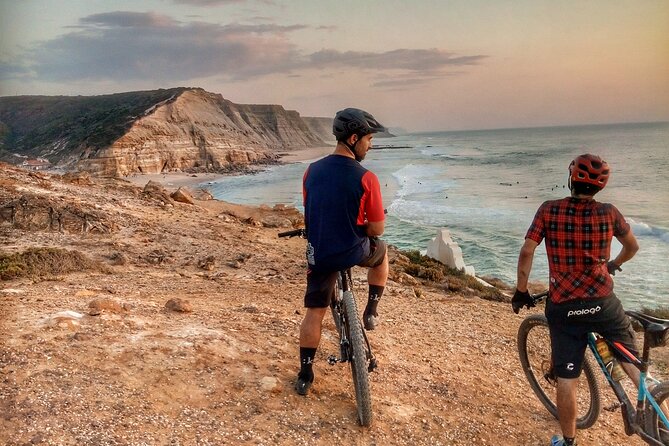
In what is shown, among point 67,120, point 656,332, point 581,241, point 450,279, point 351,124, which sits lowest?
point 450,279

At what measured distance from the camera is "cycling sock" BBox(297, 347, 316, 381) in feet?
13.3

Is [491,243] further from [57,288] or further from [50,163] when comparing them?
[50,163]

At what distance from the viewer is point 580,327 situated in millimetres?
3344

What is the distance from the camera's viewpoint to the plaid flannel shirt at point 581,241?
3.22m

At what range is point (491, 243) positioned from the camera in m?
23.0

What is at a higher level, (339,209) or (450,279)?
(339,209)

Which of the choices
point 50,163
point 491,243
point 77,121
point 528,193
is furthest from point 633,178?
point 77,121

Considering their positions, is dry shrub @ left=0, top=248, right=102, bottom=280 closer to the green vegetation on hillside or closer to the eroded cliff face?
the eroded cliff face

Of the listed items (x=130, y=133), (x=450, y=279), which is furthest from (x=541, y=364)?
(x=130, y=133)

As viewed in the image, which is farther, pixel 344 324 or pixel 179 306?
pixel 179 306

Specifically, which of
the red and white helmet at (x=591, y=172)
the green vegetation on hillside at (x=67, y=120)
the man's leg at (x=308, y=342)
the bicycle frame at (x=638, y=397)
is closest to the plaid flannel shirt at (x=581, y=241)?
the red and white helmet at (x=591, y=172)

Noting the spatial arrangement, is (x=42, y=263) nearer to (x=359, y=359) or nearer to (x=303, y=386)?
(x=303, y=386)

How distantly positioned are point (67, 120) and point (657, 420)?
100876mm

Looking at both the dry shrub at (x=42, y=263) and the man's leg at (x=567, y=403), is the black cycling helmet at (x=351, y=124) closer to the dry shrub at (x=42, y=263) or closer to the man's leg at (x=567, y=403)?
the man's leg at (x=567, y=403)
